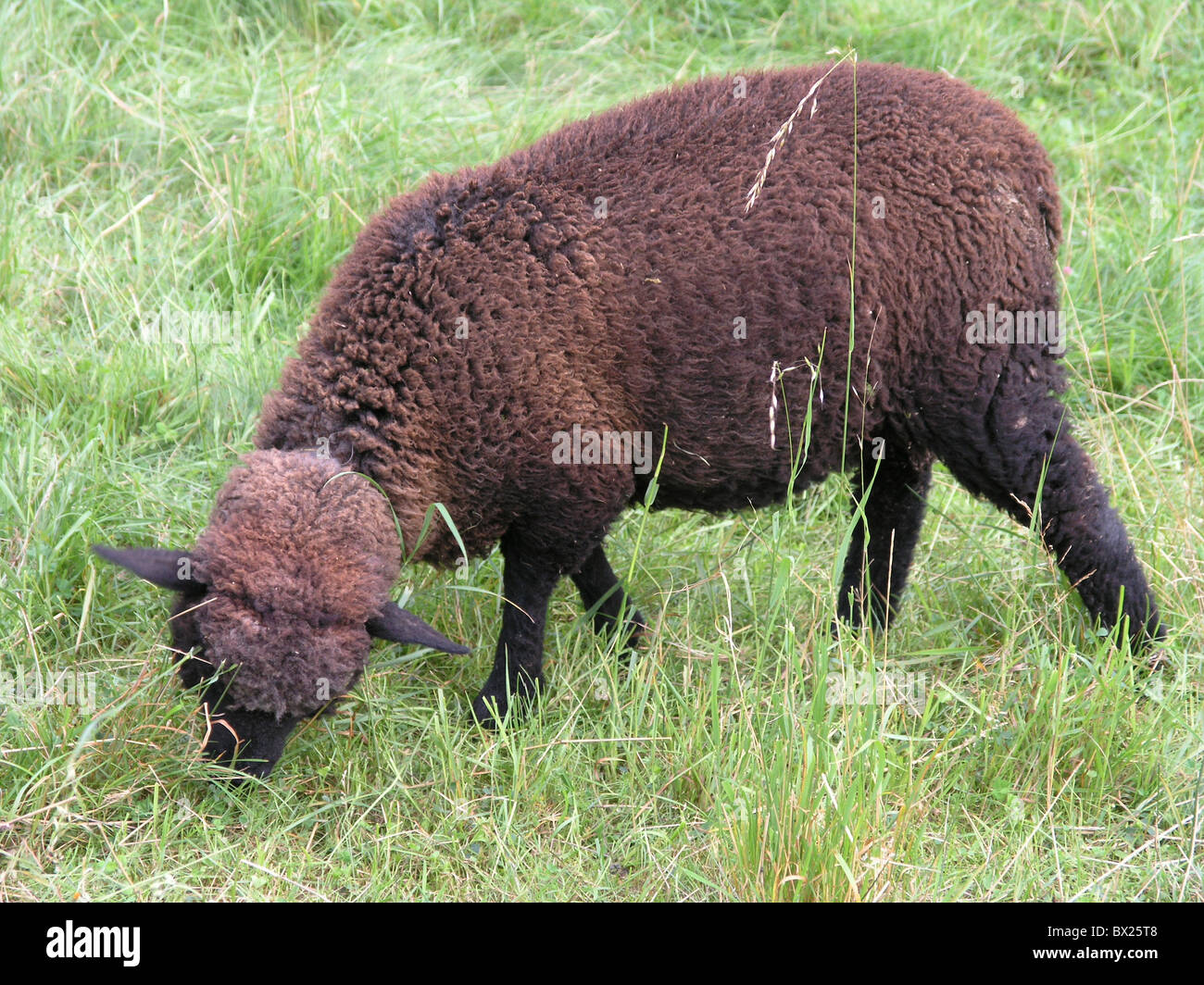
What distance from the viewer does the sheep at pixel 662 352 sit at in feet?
12.0

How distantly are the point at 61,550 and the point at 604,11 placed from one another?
4.53m

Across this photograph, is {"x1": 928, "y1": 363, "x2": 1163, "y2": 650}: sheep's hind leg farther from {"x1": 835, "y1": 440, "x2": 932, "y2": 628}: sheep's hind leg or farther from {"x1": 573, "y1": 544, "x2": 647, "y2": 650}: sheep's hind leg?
{"x1": 573, "y1": 544, "x2": 647, "y2": 650}: sheep's hind leg

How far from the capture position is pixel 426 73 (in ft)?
21.7

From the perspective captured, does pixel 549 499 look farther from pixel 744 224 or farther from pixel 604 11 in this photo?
pixel 604 11

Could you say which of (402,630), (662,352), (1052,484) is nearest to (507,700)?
(402,630)

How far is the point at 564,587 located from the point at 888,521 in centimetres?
130

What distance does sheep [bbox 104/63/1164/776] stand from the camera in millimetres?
3650

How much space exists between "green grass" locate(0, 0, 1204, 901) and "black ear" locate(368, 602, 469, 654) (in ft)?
1.82

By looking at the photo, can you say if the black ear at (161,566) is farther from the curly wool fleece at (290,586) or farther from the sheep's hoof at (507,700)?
the sheep's hoof at (507,700)

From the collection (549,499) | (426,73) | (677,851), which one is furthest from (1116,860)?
(426,73)

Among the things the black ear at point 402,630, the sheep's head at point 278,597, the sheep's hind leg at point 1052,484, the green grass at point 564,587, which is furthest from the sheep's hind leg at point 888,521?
the sheep's head at point 278,597

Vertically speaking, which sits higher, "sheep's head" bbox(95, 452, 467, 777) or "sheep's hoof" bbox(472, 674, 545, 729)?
"sheep's head" bbox(95, 452, 467, 777)

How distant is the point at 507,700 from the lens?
417 cm

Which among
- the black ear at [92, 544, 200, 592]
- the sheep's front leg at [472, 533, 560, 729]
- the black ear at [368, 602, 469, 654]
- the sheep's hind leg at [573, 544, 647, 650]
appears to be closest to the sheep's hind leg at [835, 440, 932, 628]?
the sheep's hind leg at [573, 544, 647, 650]
